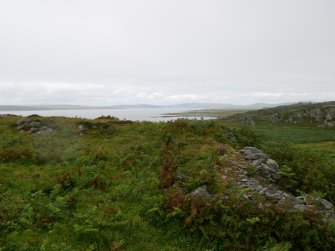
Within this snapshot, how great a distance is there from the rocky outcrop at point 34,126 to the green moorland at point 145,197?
11.2ft

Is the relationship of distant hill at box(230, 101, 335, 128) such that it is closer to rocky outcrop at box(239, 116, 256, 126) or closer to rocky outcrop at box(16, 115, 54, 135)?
rocky outcrop at box(239, 116, 256, 126)

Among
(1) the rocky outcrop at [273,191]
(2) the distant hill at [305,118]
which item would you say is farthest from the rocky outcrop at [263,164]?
(2) the distant hill at [305,118]

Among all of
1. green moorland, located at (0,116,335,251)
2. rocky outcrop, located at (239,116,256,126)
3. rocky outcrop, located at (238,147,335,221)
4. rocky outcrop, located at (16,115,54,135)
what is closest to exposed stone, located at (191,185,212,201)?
green moorland, located at (0,116,335,251)

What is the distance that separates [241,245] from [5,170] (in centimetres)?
1358

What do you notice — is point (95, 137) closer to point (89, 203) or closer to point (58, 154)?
point (58, 154)

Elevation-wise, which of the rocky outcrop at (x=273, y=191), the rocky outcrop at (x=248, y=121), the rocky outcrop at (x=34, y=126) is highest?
the rocky outcrop at (x=34, y=126)

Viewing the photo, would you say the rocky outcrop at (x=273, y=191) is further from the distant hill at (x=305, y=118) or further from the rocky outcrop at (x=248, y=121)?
the rocky outcrop at (x=248, y=121)

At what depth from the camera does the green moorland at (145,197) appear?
11992mm

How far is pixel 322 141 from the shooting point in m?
59.6

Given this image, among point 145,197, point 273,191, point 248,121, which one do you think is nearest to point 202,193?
point 145,197

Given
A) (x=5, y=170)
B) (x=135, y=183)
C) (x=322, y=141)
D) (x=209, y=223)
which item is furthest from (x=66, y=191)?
(x=322, y=141)

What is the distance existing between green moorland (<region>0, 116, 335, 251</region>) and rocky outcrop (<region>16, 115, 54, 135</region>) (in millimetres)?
3419

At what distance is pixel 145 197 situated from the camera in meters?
14.8

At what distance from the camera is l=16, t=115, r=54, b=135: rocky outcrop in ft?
93.0
